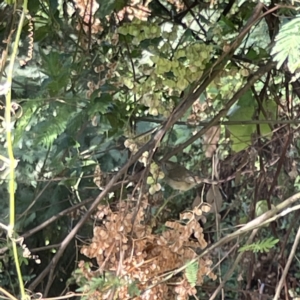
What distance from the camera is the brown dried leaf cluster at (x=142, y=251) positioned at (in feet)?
2.51

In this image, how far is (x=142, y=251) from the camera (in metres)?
0.80

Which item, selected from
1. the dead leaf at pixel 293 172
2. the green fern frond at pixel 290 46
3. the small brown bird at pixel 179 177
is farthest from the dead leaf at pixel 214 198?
the green fern frond at pixel 290 46

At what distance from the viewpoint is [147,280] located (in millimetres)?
762

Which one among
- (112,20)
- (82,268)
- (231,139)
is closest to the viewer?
(82,268)

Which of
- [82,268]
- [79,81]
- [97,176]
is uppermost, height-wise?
[79,81]

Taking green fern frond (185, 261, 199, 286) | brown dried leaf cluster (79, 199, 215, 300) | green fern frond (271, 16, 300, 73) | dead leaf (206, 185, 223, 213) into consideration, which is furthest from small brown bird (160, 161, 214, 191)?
green fern frond (271, 16, 300, 73)

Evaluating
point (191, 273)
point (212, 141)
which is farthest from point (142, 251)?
point (212, 141)

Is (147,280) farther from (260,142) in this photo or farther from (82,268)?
(260,142)

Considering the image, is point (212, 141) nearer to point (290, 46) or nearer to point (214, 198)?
point (214, 198)

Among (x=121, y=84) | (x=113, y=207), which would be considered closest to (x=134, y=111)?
(x=121, y=84)

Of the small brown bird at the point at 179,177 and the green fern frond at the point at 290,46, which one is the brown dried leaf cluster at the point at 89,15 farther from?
the green fern frond at the point at 290,46

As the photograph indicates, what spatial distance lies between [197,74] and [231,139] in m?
0.28

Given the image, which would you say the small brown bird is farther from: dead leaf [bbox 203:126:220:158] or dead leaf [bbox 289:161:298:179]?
dead leaf [bbox 289:161:298:179]

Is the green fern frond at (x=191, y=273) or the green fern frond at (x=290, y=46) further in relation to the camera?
the green fern frond at (x=191, y=273)
